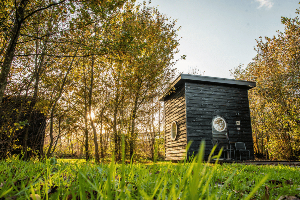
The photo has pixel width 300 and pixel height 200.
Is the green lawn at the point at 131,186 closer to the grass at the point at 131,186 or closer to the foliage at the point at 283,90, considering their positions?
the grass at the point at 131,186

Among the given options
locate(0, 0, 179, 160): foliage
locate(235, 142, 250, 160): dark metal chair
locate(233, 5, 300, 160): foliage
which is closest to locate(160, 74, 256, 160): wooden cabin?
locate(235, 142, 250, 160): dark metal chair

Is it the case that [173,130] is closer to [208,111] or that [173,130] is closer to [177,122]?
[177,122]

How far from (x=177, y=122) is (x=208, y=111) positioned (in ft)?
6.86

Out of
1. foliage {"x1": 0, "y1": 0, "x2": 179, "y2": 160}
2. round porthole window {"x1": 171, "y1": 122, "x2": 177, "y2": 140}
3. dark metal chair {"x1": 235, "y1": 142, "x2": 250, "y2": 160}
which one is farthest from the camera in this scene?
round porthole window {"x1": 171, "y1": 122, "x2": 177, "y2": 140}

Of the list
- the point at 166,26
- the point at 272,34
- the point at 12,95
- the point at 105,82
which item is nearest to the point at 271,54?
the point at 272,34

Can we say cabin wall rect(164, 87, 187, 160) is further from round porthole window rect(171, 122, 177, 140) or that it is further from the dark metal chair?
the dark metal chair

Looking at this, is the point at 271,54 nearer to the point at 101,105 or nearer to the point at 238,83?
the point at 238,83

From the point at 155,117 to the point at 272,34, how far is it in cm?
1161

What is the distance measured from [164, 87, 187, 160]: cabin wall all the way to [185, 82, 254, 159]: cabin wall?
19.7 inches

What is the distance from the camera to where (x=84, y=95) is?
887 centimetres

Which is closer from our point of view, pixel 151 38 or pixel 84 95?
pixel 84 95

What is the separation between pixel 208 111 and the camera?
1034 centimetres

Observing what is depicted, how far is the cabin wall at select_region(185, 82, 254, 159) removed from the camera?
9961 millimetres

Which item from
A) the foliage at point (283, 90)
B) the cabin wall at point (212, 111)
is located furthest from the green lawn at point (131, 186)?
the foliage at point (283, 90)
